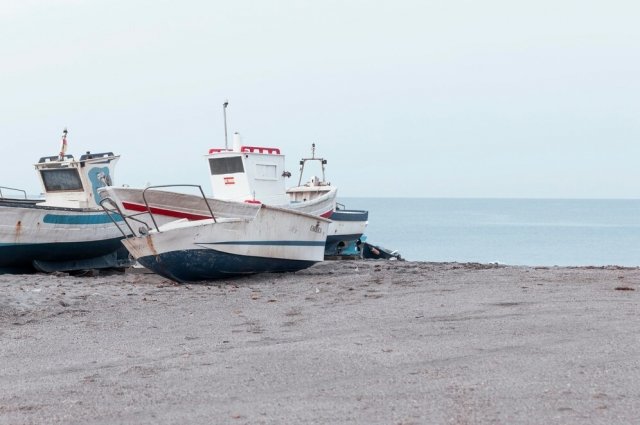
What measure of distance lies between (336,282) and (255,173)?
19.5 ft

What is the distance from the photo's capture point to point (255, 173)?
18453mm

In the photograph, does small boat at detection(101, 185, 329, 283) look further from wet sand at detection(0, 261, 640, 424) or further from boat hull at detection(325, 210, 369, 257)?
boat hull at detection(325, 210, 369, 257)

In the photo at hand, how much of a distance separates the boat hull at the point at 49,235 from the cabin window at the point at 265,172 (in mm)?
2935

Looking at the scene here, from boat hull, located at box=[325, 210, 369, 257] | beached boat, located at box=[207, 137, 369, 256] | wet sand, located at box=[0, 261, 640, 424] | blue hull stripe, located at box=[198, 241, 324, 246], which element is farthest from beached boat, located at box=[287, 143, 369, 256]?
wet sand, located at box=[0, 261, 640, 424]

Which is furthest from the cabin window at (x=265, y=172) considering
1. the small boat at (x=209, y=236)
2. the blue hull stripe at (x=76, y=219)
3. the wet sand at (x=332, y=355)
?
the wet sand at (x=332, y=355)

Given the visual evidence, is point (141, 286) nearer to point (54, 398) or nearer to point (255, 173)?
point (255, 173)

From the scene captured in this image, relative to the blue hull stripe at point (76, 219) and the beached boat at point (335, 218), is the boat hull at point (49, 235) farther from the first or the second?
the beached boat at point (335, 218)

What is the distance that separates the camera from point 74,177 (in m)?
19.7

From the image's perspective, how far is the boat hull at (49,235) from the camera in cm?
1644

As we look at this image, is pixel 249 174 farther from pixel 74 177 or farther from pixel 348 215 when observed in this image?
pixel 348 215

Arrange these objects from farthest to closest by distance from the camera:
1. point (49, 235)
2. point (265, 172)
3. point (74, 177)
Result: point (74, 177), point (265, 172), point (49, 235)

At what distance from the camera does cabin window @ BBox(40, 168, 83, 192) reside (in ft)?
64.5

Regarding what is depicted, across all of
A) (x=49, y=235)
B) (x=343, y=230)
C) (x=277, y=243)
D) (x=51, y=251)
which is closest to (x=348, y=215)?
(x=343, y=230)

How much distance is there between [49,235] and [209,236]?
4633 mm
